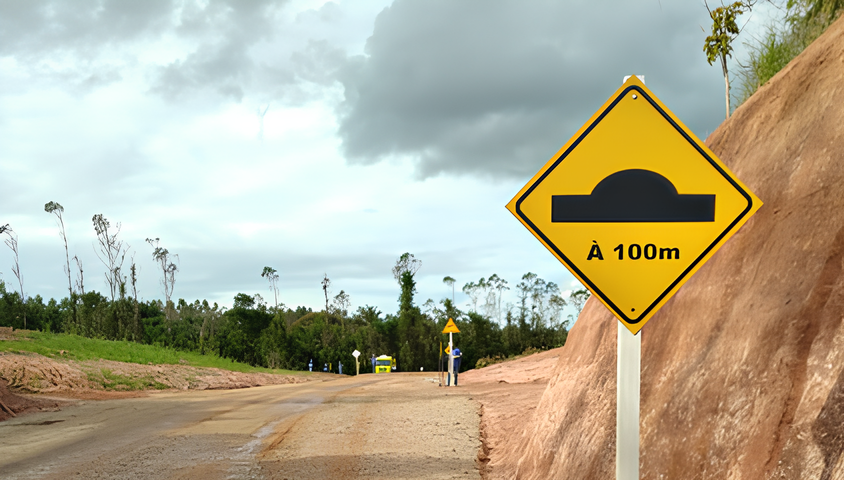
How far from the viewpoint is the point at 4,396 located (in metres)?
18.8

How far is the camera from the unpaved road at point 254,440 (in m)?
9.05

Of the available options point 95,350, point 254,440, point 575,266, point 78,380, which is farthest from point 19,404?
point 575,266

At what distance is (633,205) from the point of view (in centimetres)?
294

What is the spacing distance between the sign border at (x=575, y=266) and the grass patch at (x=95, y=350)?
30.3 meters

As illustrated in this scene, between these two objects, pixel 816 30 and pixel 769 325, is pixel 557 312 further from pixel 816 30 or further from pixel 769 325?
pixel 769 325

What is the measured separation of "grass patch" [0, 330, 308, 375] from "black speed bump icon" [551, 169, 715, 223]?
3041 cm

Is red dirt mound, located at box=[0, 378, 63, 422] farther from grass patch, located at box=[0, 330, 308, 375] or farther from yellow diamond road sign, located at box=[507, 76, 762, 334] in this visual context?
yellow diamond road sign, located at box=[507, 76, 762, 334]

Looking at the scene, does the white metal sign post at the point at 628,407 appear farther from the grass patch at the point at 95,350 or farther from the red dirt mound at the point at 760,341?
the grass patch at the point at 95,350

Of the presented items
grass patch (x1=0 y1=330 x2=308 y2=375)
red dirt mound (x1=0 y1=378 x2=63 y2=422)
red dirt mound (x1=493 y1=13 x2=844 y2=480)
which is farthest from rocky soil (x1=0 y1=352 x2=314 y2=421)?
red dirt mound (x1=493 y1=13 x2=844 y2=480)

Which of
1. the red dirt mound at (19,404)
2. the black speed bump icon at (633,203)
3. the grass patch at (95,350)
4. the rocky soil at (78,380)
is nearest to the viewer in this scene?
the black speed bump icon at (633,203)

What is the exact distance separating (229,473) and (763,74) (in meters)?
11.1

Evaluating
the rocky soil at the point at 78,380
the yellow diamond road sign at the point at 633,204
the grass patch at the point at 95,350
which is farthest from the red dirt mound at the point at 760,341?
→ the grass patch at the point at 95,350

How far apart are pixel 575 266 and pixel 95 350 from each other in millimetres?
36520

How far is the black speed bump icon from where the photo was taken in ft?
9.61
